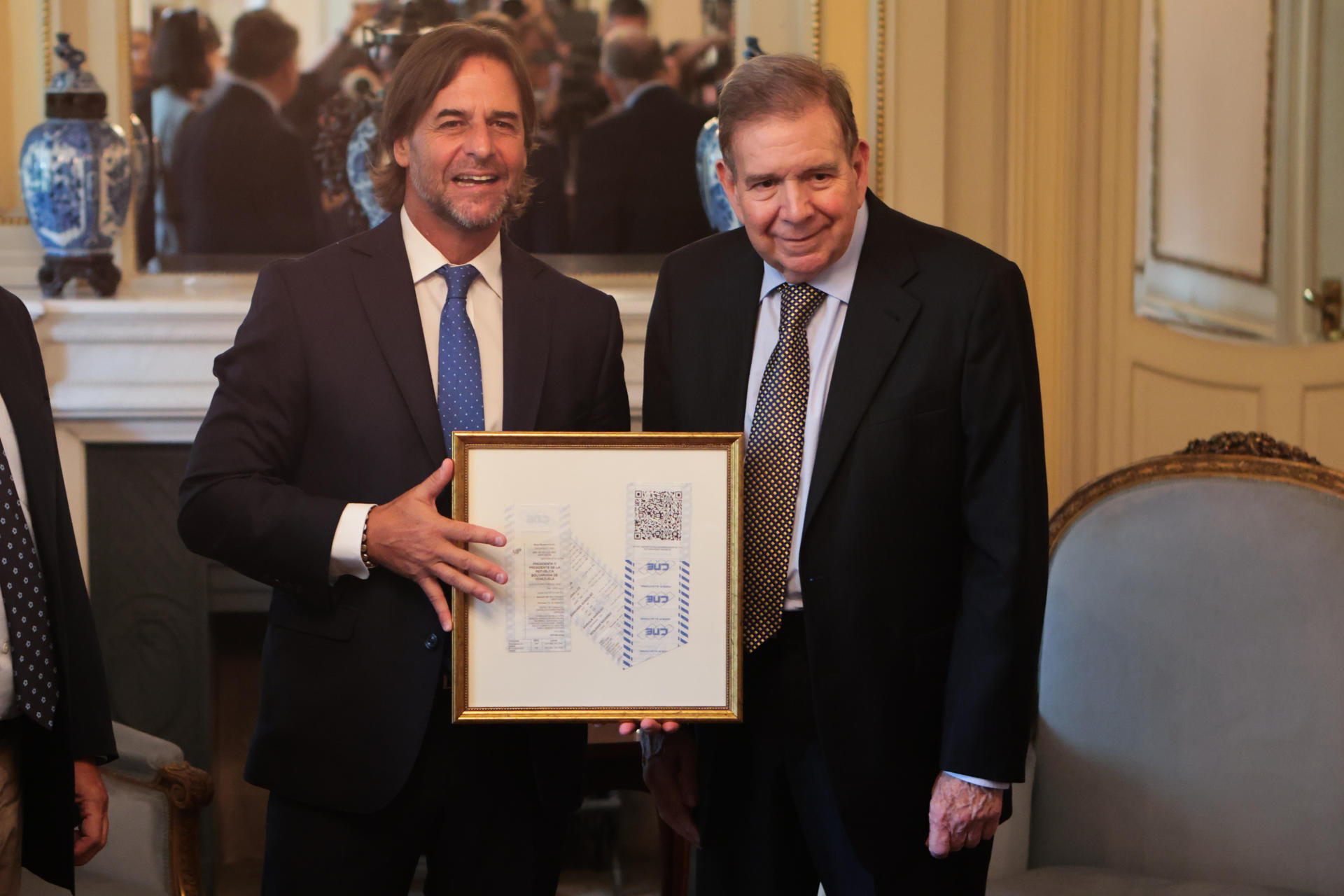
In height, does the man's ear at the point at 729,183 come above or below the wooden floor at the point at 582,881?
above

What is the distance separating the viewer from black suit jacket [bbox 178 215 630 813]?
5.26ft

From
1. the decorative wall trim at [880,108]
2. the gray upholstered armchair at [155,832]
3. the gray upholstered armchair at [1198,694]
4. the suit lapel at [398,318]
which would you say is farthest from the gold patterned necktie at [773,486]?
the decorative wall trim at [880,108]

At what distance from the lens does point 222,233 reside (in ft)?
10.7

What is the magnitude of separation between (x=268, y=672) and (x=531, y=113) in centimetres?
84

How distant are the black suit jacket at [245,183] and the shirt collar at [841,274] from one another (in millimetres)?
1878

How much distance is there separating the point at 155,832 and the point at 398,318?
1.21 m

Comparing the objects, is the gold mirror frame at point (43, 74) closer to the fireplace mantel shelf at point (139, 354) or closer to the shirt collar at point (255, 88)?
the fireplace mantel shelf at point (139, 354)

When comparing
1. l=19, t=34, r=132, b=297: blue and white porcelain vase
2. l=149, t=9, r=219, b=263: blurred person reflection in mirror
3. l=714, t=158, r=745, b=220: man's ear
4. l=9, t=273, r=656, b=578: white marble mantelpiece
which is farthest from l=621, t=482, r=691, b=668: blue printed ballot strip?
l=149, t=9, r=219, b=263: blurred person reflection in mirror

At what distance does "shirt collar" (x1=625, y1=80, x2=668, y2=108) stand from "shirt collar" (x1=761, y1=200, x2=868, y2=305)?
1.71m

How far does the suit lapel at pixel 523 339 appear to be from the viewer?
1702 millimetres

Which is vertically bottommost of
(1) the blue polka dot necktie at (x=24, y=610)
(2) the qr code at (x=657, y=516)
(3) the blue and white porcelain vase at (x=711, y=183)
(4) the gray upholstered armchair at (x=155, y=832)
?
(4) the gray upholstered armchair at (x=155, y=832)

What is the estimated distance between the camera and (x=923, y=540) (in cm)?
161

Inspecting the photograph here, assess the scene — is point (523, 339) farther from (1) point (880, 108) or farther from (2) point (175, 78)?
(2) point (175, 78)

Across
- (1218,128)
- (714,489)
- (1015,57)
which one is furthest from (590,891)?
(1218,128)
